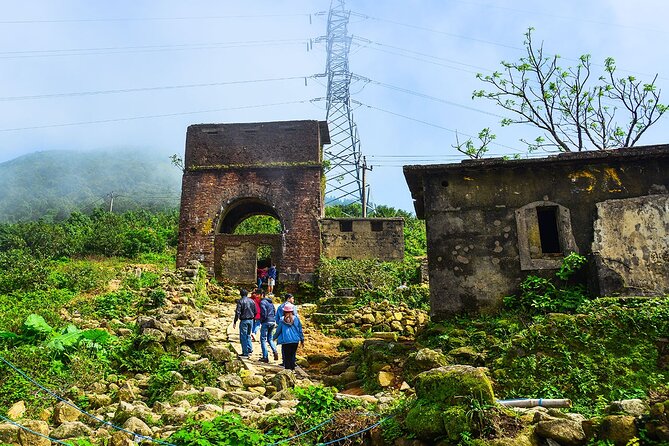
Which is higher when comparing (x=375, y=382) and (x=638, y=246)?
(x=638, y=246)

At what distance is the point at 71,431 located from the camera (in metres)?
5.47

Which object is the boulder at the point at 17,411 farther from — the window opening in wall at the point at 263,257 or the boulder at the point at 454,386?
the window opening in wall at the point at 263,257

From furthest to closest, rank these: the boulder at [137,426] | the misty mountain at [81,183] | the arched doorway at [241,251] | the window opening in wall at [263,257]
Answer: the misty mountain at [81,183] < the window opening in wall at [263,257] < the arched doorway at [241,251] < the boulder at [137,426]

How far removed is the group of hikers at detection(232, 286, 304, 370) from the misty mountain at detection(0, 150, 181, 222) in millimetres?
54609

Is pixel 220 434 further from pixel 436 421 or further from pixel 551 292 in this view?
pixel 551 292

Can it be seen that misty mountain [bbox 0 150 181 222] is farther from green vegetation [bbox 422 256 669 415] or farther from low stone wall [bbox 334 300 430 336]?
green vegetation [bbox 422 256 669 415]

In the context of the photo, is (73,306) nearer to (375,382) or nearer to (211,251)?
(211,251)

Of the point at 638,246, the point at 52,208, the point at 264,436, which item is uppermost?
the point at 52,208

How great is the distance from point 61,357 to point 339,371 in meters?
4.95

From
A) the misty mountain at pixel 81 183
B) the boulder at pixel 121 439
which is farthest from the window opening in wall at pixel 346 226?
the misty mountain at pixel 81 183

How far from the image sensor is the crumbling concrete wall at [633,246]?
9086mm

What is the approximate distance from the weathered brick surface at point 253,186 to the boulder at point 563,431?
16340 mm

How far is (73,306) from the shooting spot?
13812 millimetres

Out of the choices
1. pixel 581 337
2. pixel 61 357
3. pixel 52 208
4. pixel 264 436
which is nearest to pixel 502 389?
pixel 581 337
